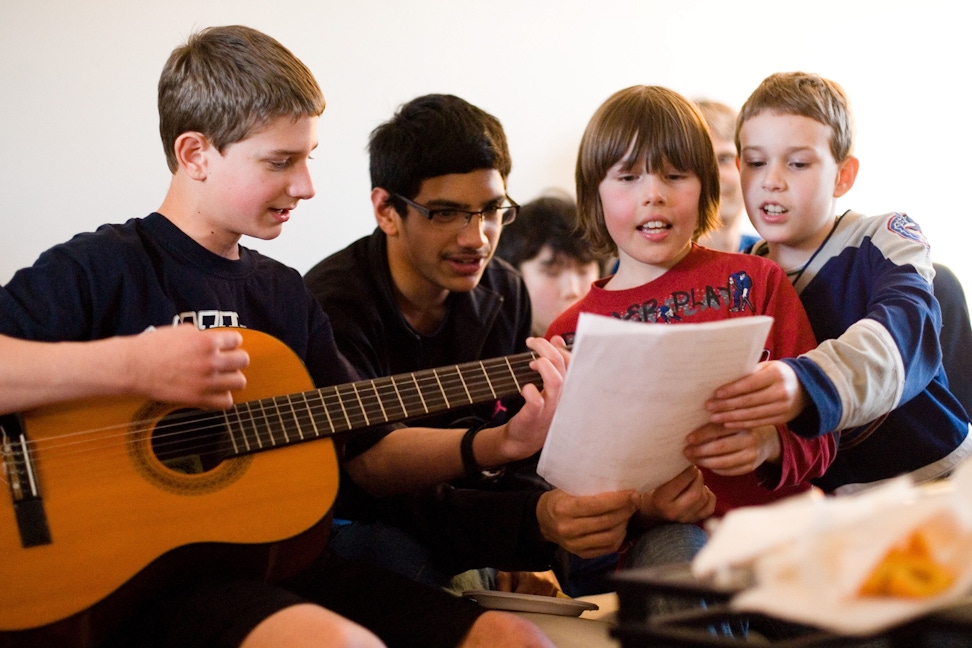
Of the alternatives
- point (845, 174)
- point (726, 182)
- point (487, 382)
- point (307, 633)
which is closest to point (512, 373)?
point (487, 382)

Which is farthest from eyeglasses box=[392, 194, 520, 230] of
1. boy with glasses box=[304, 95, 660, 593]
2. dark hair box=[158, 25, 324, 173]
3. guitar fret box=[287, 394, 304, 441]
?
guitar fret box=[287, 394, 304, 441]

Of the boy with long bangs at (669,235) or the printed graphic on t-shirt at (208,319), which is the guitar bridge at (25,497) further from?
the boy with long bangs at (669,235)

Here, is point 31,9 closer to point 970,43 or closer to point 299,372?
point 299,372

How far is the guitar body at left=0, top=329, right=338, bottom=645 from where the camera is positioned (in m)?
0.96

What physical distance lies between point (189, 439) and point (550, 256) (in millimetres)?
1501

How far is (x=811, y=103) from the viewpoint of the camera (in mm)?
1446

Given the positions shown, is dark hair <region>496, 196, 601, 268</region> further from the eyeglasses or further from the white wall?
the eyeglasses

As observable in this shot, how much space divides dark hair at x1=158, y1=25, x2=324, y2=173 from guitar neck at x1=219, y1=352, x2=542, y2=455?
0.40 m

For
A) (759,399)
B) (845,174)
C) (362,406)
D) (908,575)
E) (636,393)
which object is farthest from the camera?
(845,174)

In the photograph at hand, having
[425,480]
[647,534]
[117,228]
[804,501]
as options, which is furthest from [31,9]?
[804,501]

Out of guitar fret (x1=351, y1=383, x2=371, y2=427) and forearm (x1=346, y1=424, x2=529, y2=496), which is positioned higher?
guitar fret (x1=351, y1=383, x2=371, y2=427)

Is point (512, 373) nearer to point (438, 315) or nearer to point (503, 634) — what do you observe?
point (503, 634)

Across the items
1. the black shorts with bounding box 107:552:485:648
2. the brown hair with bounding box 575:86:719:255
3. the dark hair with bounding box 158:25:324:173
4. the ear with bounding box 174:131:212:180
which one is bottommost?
the black shorts with bounding box 107:552:485:648

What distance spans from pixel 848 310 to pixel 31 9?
5.94 ft
